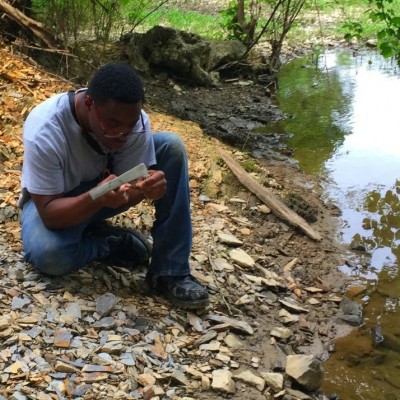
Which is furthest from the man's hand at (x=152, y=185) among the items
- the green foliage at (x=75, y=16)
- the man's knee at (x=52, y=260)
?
the green foliage at (x=75, y=16)

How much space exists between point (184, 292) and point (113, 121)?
1.16 m

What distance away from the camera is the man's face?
268cm

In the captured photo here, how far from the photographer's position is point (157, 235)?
3395 mm

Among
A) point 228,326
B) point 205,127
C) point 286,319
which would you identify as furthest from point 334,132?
point 228,326

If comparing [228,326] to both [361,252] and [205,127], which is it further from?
[205,127]

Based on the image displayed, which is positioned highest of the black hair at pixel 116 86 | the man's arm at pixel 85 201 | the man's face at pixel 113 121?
the black hair at pixel 116 86

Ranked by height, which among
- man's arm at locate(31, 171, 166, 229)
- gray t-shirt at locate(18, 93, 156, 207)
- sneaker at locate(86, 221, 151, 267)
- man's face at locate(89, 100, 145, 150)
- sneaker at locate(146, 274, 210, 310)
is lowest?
sneaker at locate(146, 274, 210, 310)

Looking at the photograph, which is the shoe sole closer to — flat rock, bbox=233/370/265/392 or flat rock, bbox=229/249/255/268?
flat rock, bbox=233/370/265/392

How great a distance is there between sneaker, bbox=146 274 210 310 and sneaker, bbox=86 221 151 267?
22 cm

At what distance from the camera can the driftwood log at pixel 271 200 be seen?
17.4ft

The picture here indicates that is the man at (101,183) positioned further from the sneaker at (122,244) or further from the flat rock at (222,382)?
the flat rock at (222,382)

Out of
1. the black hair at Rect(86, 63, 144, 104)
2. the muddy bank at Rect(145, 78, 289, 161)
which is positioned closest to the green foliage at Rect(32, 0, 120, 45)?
the muddy bank at Rect(145, 78, 289, 161)

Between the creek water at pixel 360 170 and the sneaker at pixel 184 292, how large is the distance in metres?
0.91

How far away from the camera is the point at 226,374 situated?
3068mm
